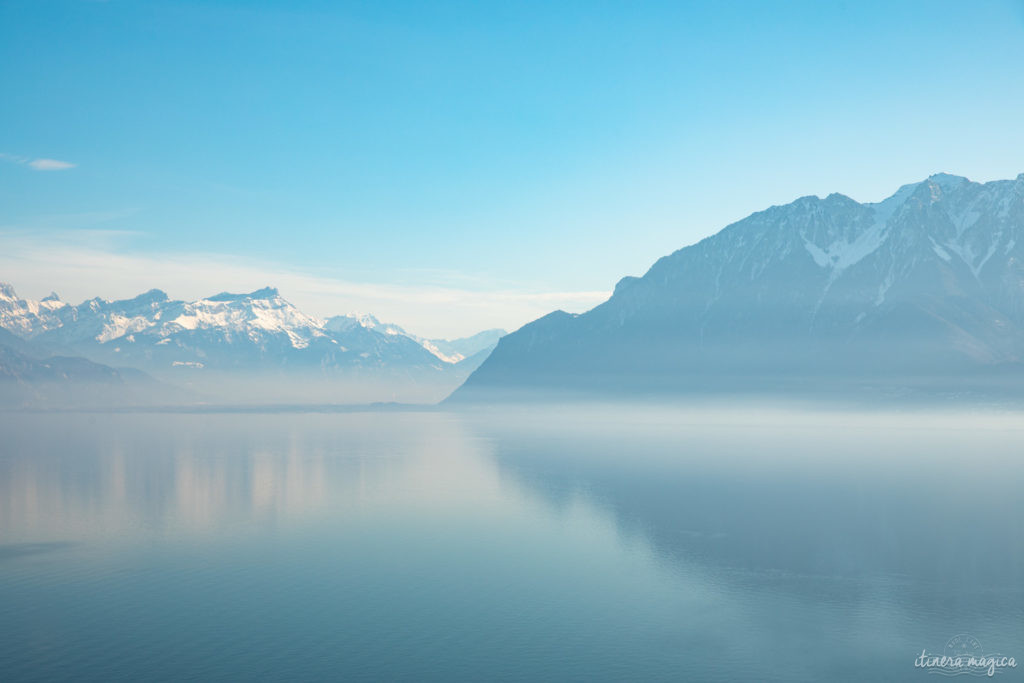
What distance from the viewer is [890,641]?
71.9 meters

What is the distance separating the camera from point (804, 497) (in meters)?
168

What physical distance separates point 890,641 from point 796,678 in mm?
14782

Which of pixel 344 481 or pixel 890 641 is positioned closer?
pixel 890 641

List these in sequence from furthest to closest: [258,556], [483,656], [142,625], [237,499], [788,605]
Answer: [237,499], [258,556], [788,605], [142,625], [483,656]

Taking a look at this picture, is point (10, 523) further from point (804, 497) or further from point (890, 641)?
point (804, 497)

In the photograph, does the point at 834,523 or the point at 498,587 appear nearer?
the point at 498,587

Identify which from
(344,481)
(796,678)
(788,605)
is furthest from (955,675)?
(344,481)

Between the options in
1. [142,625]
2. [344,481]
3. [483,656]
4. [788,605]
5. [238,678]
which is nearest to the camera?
[238,678]

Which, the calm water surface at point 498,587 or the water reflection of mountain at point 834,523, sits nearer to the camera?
the calm water surface at point 498,587

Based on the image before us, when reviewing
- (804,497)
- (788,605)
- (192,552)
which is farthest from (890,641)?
(804,497)

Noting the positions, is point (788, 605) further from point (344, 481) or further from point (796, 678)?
point (344, 481)

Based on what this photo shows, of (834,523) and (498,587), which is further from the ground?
(498,587)

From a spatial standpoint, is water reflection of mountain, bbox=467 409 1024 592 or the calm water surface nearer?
the calm water surface

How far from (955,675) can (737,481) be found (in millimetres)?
135375
